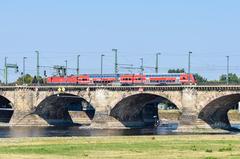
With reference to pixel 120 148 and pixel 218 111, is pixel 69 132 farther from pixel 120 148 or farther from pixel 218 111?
pixel 120 148

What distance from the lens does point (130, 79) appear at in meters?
179

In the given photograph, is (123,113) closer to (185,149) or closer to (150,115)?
(150,115)

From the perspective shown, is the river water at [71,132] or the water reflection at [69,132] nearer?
the river water at [71,132]

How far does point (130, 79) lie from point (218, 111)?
30478 millimetres

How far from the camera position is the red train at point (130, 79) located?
17038 centimetres

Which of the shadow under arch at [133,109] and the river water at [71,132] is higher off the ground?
the shadow under arch at [133,109]

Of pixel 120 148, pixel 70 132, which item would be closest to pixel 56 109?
pixel 70 132

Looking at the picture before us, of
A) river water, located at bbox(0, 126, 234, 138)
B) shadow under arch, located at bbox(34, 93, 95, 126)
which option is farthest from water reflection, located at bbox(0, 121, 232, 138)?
shadow under arch, located at bbox(34, 93, 95, 126)

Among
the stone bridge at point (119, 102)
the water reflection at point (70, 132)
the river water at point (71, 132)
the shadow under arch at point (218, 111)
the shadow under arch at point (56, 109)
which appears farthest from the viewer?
the shadow under arch at point (56, 109)

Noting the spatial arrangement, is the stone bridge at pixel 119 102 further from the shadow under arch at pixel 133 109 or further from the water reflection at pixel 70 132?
the water reflection at pixel 70 132

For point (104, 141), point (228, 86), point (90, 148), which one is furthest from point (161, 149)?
point (228, 86)

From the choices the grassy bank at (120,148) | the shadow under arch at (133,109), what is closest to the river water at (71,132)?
the shadow under arch at (133,109)

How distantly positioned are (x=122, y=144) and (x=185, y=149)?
32.1 ft

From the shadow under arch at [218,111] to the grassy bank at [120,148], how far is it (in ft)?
135
